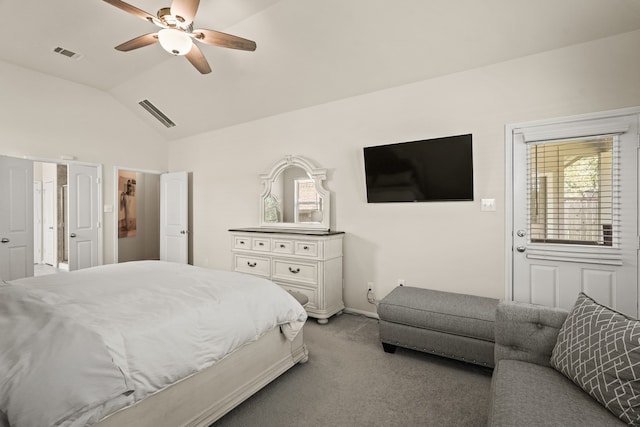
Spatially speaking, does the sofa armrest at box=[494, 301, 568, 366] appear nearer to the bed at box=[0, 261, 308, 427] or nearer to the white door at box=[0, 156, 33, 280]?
the bed at box=[0, 261, 308, 427]

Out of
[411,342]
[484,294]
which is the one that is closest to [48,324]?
[411,342]

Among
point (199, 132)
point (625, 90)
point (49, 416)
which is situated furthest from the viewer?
point (199, 132)

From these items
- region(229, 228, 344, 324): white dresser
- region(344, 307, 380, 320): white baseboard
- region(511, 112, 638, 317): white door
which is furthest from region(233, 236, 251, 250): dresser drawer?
region(511, 112, 638, 317): white door

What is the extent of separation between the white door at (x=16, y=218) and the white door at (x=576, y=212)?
608 cm

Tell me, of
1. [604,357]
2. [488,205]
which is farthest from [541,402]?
[488,205]

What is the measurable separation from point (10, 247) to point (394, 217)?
508cm

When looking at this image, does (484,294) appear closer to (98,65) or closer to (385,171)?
(385,171)

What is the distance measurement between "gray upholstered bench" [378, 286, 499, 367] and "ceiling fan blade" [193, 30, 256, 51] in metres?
2.60

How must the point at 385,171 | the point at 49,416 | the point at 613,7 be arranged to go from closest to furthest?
the point at 49,416 < the point at 613,7 < the point at 385,171

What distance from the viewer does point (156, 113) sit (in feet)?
18.0

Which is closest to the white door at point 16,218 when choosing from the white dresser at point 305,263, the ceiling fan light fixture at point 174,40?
the white dresser at point 305,263

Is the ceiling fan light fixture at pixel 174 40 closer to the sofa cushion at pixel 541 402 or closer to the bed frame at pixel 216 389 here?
the bed frame at pixel 216 389

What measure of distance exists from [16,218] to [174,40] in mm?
3697

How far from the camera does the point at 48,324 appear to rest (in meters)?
1.44
